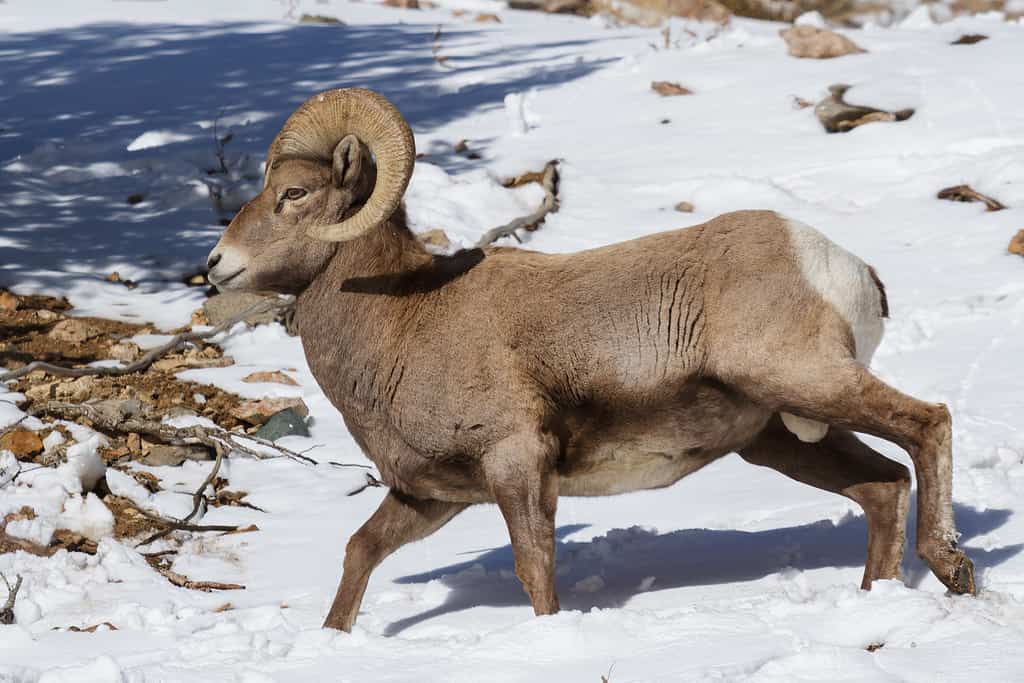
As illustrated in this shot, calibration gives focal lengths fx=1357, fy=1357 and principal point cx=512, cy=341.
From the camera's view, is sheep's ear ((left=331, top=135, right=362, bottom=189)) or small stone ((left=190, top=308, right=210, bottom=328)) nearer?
sheep's ear ((left=331, top=135, right=362, bottom=189))

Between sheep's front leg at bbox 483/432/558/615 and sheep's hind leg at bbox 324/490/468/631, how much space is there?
28.0 inches

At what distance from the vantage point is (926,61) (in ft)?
50.4

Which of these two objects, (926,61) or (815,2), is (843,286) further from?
(815,2)

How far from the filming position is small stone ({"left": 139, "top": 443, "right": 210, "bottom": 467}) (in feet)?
27.8

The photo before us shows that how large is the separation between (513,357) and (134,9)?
672 inches

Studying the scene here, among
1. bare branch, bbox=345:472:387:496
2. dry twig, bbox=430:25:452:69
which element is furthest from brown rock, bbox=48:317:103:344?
dry twig, bbox=430:25:452:69

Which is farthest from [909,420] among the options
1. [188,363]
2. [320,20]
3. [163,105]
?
[320,20]

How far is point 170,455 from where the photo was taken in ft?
28.0

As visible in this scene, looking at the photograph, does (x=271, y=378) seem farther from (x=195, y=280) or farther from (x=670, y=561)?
(x=670, y=561)

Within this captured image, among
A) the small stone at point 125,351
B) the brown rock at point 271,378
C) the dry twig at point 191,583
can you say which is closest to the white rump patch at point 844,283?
the dry twig at point 191,583

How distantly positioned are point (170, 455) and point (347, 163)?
10.8 ft

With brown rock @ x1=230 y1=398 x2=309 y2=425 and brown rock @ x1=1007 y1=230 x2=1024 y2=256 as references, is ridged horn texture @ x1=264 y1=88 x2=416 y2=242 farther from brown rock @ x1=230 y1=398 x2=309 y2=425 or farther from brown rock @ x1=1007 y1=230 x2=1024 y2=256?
brown rock @ x1=1007 y1=230 x2=1024 y2=256

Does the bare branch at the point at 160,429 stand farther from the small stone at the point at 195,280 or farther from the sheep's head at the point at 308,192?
the small stone at the point at 195,280

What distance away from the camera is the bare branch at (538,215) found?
1142 cm
